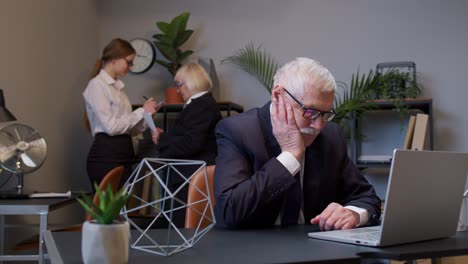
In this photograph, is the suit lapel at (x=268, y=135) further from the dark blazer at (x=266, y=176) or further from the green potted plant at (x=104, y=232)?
the green potted plant at (x=104, y=232)

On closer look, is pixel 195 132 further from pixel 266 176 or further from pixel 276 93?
pixel 266 176

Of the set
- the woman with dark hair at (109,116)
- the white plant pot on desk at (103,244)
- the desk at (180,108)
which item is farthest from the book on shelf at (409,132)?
the white plant pot on desk at (103,244)

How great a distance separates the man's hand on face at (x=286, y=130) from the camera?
1746 millimetres

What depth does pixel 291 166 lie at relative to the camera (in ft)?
5.58

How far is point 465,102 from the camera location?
4.36 m

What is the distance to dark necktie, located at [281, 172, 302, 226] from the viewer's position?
1.80m

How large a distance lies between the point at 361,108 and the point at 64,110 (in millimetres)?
2162

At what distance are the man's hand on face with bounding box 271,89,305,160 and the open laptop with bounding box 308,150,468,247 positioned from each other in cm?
32

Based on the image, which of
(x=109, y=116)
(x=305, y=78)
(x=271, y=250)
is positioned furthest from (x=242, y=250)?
(x=109, y=116)

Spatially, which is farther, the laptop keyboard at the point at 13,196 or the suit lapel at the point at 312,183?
the laptop keyboard at the point at 13,196

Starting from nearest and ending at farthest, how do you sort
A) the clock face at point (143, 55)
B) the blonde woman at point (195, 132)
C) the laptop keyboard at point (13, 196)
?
1. the laptop keyboard at point (13, 196)
2. the blonde woman at point (195, 132)
3. the clock face at point (143, 55)

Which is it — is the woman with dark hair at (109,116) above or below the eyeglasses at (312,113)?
below

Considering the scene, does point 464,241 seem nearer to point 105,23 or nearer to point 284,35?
point 284,35

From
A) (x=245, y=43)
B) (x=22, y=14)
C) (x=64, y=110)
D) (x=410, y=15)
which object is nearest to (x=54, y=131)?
(x=64, y=110)
